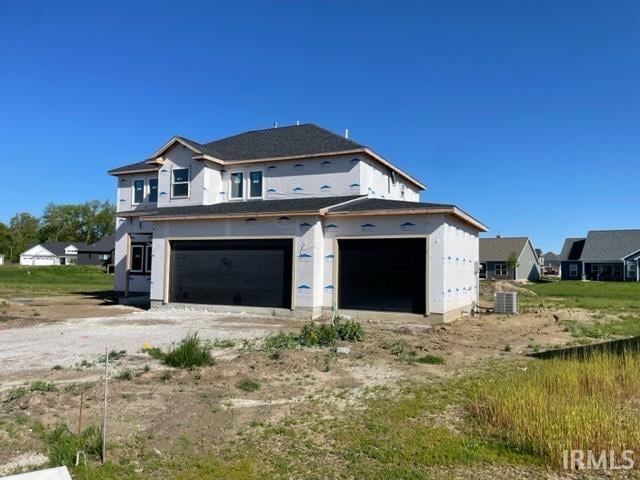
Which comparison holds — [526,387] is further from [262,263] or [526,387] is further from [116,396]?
[262,263]

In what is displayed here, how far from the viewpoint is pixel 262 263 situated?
721 inches

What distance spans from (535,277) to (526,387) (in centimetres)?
6652

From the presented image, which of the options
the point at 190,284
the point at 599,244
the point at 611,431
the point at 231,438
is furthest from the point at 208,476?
the point at 599,244

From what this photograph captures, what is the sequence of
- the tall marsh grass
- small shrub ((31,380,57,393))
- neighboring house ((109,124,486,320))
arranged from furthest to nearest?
neighboring house ((109,124,486,320)) → small shrub ((31,380,57,393)) → the tall marsh grass

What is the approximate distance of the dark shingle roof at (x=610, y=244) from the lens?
189 feet

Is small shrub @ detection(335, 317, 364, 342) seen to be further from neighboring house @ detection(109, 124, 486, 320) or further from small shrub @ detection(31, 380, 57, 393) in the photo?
small shrub @ detection(31, 380, 57, 393)

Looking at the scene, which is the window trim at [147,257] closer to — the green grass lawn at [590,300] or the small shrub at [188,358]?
the small shrub at [188,358]

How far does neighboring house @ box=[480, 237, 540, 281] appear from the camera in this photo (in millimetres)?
60000

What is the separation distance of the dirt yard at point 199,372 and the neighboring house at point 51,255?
311 ft

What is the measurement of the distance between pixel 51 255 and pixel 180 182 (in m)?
92.4

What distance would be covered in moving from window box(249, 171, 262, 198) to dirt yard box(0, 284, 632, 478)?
25.8 feet

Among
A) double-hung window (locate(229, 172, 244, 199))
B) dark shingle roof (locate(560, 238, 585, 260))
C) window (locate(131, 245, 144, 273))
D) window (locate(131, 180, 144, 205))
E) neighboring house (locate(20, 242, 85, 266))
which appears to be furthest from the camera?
neighboring house (locate(20, 242, 85, 266))

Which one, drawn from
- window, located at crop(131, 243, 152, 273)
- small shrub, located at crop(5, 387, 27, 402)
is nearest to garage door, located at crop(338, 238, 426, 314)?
small shrub, located at crop(5, 387, 27, 402)

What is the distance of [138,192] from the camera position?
25188 millimetres
